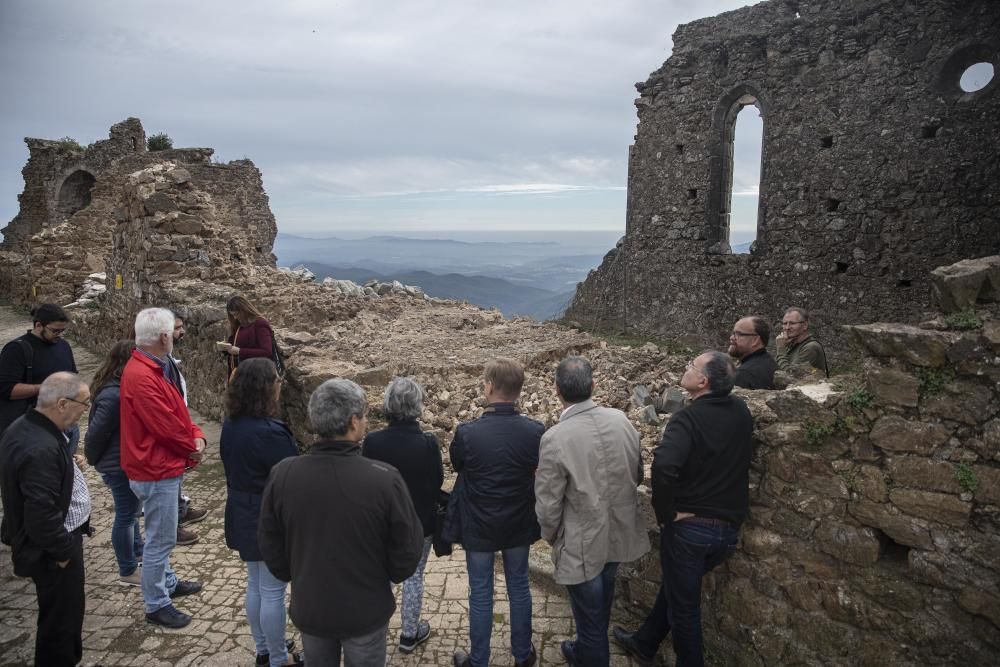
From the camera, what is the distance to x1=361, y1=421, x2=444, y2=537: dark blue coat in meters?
3.89

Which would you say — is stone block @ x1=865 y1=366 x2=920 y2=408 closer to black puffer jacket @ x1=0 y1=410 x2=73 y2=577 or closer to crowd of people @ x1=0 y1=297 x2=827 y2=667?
crowd of people @ x1=0 y1=297 x2=827 y2=667

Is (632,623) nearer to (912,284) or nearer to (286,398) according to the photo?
(286,398)

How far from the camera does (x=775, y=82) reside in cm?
1105

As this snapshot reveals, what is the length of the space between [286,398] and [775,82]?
960cm

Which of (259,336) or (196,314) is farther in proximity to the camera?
(196,314)

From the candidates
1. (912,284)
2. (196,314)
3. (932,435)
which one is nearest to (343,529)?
(932,435)

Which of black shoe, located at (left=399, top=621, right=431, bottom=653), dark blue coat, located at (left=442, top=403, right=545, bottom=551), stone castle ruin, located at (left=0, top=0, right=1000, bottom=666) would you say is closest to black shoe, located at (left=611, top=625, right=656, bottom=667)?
stone castle ruin, located at (left=0, top=0, right=1000, bottom=666)

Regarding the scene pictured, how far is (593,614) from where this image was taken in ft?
12.6

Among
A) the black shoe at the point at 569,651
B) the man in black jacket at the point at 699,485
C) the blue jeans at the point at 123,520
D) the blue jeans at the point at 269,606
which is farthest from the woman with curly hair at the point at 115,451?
the man in black jacket at the point at 699,485

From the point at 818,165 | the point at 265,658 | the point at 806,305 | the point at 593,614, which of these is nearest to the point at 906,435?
the point at 593,614

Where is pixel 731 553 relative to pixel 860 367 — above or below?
below

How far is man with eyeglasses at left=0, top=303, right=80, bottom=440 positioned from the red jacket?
111cm

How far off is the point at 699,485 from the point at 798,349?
2431 millimetres

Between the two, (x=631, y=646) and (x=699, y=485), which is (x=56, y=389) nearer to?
(x=699, y=485)
